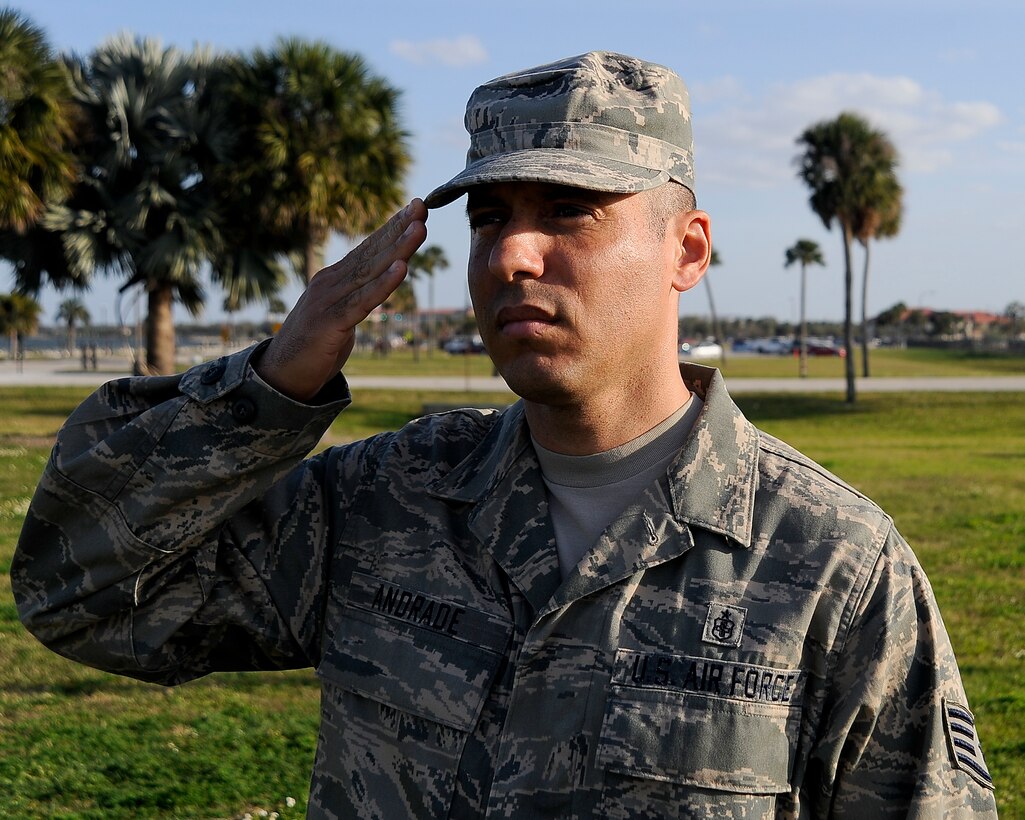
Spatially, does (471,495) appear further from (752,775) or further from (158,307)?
(158,307)

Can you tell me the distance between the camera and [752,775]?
169 cm

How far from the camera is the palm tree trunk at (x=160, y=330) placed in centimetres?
2198

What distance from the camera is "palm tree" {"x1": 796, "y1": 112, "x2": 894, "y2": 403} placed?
103 feet

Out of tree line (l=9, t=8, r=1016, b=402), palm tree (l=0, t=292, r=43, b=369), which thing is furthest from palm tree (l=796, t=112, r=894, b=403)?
palm tree (l=0, t=292, r=43, b=369)

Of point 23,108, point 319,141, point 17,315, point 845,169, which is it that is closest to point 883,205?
point 845,169

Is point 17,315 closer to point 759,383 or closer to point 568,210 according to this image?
point 759,383

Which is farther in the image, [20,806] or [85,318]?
[85,318]

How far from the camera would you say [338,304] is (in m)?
1.86

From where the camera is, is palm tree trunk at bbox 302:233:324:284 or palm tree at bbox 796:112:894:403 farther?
palm tree at bbox 796:112:894:403

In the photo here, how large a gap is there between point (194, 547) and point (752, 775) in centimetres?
95

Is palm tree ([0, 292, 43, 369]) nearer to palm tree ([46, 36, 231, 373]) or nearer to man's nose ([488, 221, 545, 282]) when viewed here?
palm tree ([46, 36, 231, 373])

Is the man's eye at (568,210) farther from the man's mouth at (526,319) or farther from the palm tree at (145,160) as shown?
the palm tree at (145,160)

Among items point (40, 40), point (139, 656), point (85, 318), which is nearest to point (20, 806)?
point (139, 656)

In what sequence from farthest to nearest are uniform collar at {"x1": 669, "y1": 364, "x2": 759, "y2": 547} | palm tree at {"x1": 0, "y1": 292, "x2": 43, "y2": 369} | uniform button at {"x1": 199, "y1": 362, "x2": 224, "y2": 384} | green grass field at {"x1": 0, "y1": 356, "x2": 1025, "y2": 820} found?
palm tree at {"x1": 0, "y1": 292, "x2": 43, "y2": 369}, green grass field at {"x1": 0, "y1": 356, "x2": 1025, "y2": 820}, uniform button at {"x1": 199, "y1": 362, "x2": 224, "y2": 384}, uniform collar at {"x1": 669, "y1": 364, "x2": 759, "y2": 547}
